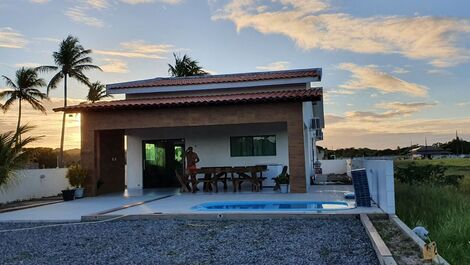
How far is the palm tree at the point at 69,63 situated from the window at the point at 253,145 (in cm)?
2413

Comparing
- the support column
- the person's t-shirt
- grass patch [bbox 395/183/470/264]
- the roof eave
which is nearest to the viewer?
grass patch [bbox 395/183/470/264]

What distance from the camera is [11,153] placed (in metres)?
13.4

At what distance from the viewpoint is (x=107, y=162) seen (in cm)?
1819

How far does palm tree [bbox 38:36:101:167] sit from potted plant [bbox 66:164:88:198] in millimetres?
24103

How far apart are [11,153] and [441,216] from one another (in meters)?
11.3

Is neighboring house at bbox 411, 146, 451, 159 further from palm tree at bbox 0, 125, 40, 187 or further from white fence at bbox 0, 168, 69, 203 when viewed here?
palm tree at bbox 0, 125, 40, 187

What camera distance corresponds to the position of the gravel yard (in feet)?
21.4

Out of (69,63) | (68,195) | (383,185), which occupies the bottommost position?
(68,195)

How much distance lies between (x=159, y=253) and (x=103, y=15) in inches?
448

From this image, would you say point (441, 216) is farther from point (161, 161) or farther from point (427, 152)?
point (427, 152)

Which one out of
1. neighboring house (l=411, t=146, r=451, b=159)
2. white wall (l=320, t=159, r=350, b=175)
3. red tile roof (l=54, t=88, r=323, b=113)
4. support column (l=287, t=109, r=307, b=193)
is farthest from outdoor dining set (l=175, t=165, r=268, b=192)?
neighboring house (l=411, t=146, r=451, b=159)

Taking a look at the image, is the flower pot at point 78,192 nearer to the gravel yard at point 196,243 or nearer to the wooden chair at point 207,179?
the wooden chair at point 207,179

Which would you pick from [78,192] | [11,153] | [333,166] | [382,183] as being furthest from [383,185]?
[333,166]

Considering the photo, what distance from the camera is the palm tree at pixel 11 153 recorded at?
1323 cm
